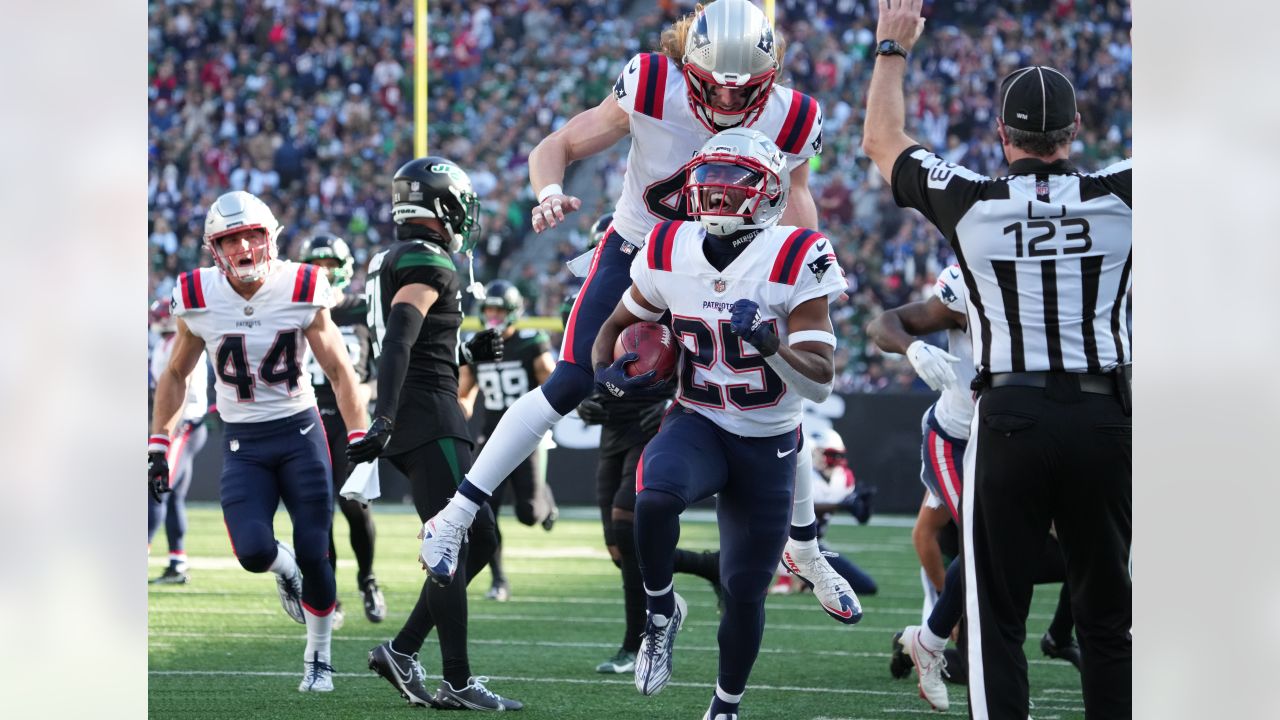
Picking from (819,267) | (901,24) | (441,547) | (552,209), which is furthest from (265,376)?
(901,24)

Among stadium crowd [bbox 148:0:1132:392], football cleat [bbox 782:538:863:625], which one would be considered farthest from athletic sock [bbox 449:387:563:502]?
stadium crowd [bbox 148:0:1132:392]

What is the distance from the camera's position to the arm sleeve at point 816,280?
4.47 meters

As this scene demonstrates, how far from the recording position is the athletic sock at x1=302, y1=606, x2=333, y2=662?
227 inches

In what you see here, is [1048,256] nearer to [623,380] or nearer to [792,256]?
[792,256]

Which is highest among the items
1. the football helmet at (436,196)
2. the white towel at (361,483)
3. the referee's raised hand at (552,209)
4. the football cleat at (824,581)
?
the football helmet at (436,196)

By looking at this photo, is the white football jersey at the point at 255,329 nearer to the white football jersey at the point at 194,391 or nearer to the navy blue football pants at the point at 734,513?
the navy blue football pants at the point at 734,513

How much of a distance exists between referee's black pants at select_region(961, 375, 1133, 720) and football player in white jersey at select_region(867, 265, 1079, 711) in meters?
0.58

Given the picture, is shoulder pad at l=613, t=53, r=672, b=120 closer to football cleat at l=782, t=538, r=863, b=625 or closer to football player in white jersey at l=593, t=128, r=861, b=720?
football player in white jersey at l=593, t=128, r=861, b=720

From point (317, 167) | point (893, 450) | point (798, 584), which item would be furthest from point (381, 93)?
point (798, 584)

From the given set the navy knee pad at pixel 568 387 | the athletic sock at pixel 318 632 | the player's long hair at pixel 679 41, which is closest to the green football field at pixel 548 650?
the athletic sock at pixel 318 632

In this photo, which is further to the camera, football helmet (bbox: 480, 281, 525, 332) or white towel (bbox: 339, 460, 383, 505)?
football helmet (bbox: 480, 281, 525, 332)

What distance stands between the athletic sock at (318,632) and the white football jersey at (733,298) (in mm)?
1939
